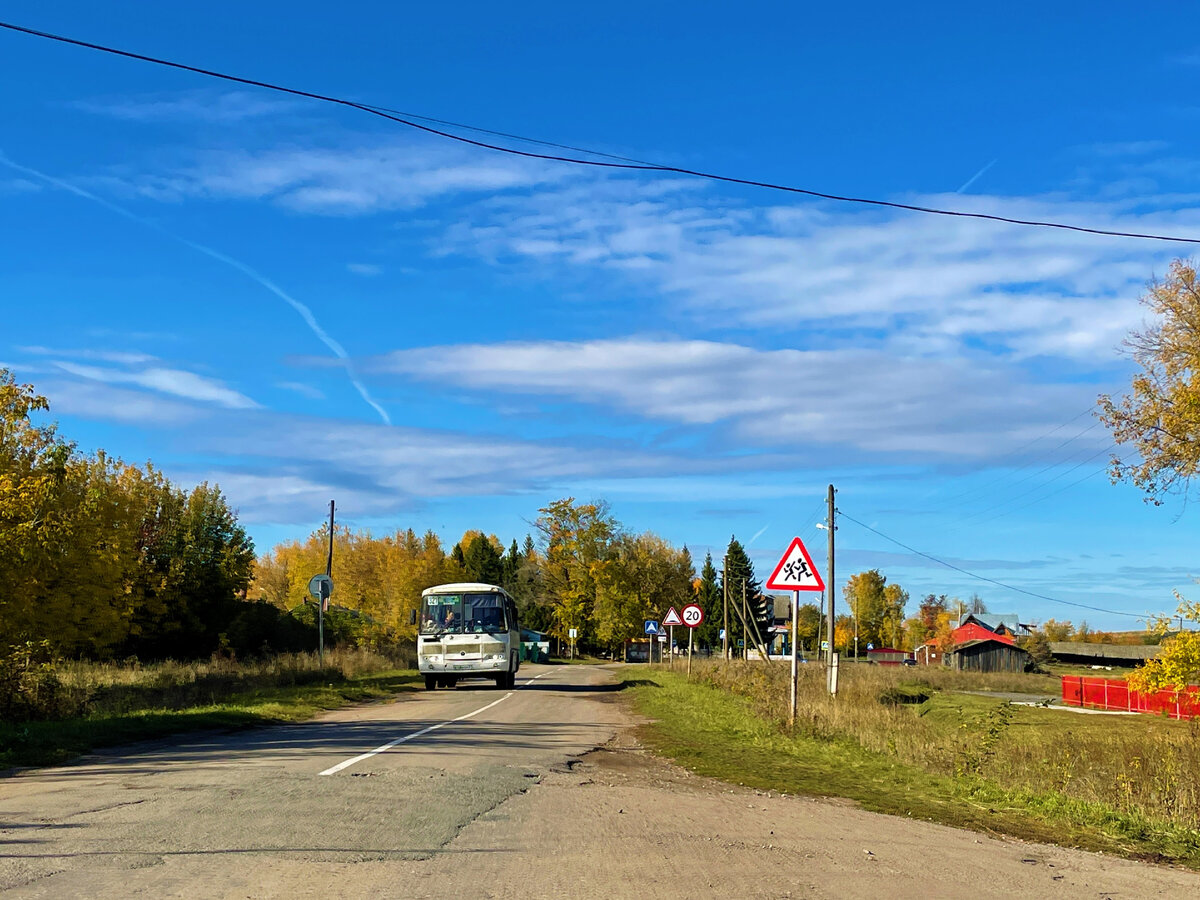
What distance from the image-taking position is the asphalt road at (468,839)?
6.48 m

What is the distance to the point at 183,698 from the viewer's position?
22938 millimetres

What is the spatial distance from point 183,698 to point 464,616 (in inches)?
381

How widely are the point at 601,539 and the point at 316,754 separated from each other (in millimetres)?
74861

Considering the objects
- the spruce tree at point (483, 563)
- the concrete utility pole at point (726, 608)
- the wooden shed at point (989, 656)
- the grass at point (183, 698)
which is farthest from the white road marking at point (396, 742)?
the spruce tree at point (483, 563)

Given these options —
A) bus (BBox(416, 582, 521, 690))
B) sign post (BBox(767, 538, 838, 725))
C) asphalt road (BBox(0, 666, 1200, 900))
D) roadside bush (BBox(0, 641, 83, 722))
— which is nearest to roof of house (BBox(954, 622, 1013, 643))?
bus (BBox(416, 582, 521, 690))

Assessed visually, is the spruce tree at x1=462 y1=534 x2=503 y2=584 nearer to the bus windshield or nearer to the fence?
the fence

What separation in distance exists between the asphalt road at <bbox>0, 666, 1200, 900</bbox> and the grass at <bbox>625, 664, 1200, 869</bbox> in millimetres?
828

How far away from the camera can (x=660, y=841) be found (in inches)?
317

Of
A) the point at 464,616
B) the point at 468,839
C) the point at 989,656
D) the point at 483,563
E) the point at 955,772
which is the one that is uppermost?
the point at 483,563

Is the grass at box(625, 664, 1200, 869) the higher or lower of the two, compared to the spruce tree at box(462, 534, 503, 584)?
lower

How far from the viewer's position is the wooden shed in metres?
99.2

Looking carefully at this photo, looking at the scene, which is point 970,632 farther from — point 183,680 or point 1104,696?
point 183,680

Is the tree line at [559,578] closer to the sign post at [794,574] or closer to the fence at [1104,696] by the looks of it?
the fence at [1104,696]

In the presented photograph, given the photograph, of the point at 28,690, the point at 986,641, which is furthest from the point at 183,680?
the point at 986,641
